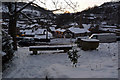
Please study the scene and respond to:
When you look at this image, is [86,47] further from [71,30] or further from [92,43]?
[71,30]

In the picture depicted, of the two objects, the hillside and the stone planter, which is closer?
the stone planter

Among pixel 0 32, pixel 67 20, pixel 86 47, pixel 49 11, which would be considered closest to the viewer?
pixel 0 32

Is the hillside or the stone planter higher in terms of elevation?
the hillside

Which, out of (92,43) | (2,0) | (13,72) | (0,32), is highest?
(2,0)

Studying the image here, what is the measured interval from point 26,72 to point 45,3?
24.3 feet

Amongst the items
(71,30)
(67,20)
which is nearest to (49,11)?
(71,30)

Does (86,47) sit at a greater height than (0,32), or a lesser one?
lesser

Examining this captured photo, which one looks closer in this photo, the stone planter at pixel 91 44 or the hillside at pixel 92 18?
the stone planter at pixel 91 44

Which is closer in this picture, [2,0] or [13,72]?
[13,72]

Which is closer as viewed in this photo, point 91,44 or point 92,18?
point 91,44

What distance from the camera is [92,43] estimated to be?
35.0ft

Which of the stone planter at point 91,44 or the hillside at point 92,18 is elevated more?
the hillside at point 92,18

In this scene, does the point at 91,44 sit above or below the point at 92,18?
below

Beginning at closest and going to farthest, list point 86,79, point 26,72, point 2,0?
point 86,79
point 26,72
point 2,0
